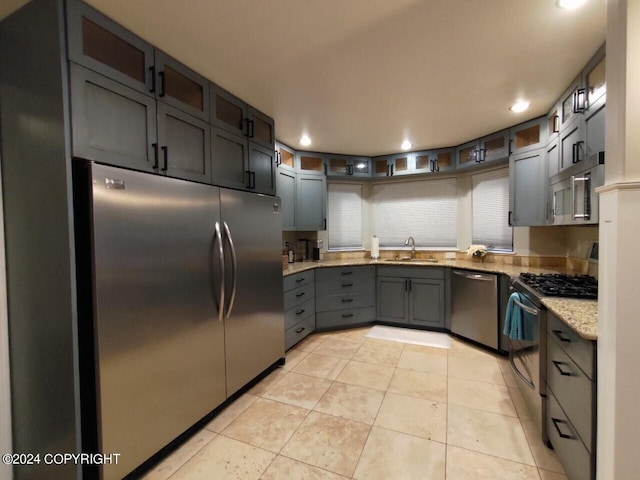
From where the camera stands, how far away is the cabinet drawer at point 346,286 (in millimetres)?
3574

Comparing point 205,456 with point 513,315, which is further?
point 513,315

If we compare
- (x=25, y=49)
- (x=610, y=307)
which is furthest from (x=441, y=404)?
(x=25, y=49)

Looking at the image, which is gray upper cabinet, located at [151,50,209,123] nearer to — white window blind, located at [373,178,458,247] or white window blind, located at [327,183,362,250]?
white window blind, located at [327,183,362,250]

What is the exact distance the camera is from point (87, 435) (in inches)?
52.5

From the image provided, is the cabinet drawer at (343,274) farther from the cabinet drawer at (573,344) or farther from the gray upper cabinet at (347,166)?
the cabinet drawer at (573,344)

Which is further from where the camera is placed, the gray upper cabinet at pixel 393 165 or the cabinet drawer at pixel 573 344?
the gray upper cabinet at pixel 393 165

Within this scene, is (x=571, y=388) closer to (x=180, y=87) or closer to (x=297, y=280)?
(x=297, y=280)

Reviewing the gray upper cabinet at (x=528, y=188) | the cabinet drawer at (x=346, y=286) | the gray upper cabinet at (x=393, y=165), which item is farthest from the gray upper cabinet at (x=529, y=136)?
the cabinet drawer at (x=346, y=286)

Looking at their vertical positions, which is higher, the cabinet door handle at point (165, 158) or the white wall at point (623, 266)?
the cabinet door handle at point (165, 158)

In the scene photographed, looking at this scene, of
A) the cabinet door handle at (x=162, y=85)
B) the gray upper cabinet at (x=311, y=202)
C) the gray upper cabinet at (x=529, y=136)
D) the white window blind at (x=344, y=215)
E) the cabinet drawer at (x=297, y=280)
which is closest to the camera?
the cabinet door handle at (x=162, y=85)

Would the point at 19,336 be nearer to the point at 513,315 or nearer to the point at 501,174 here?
the point at 513,315

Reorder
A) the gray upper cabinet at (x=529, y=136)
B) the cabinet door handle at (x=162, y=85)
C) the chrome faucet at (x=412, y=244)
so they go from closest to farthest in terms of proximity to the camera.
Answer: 1. the cabinet door handle at (x=162, y=85)
2. the gray upper cabinet at (x=529, y=136)
3. the chrome faucet at (x=412, y=244)

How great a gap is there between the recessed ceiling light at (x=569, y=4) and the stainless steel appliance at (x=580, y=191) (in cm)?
74

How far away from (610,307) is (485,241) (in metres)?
2.86
